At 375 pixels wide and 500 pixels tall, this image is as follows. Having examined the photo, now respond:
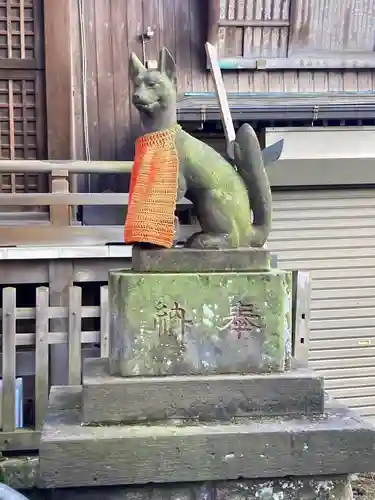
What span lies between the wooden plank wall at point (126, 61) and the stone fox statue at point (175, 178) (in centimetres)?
437

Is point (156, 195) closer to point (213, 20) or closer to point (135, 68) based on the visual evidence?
point (135, 68)

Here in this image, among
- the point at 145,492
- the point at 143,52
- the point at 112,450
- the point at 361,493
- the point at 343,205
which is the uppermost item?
the point at 143,52

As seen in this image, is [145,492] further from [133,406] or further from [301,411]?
[301,411]

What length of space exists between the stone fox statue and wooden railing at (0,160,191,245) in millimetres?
2512

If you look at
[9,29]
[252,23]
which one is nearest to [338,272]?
[252,23]

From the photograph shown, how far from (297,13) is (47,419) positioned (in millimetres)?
6252

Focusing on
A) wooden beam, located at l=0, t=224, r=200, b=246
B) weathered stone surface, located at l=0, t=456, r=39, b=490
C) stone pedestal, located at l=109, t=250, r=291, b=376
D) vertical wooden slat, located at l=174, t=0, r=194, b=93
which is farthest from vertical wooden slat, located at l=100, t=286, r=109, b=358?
vertical wooden slat, located at l=174, t=0, r=194, b=93

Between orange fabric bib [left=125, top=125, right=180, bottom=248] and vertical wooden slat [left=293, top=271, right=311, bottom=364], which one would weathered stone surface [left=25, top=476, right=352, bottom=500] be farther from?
vertical wooden slat [left=293, top=271, right=311, bottom=364]

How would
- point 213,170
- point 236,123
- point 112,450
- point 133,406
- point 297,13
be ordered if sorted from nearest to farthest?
point 112,450
point 133,406
point 213,170
point 236,123
point 297,13

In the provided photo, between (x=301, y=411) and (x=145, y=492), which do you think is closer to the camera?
(x=145, y=492)

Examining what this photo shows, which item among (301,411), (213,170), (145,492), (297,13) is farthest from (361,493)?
(297,13)

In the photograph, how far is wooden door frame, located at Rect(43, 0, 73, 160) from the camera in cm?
722

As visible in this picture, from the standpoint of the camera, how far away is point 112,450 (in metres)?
2.93

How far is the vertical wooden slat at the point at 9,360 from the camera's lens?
5.56 m
